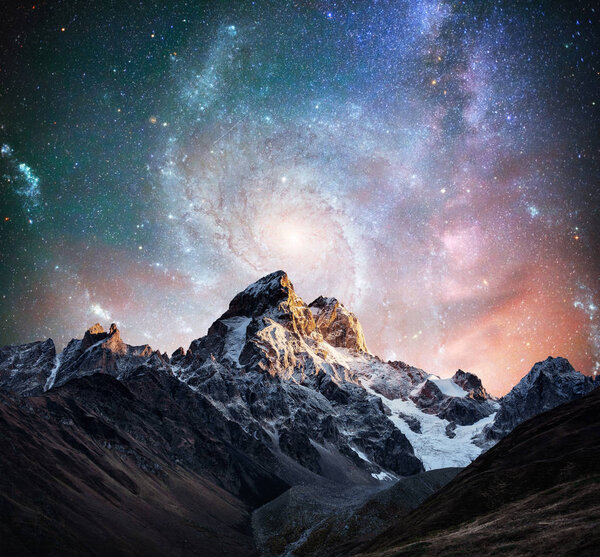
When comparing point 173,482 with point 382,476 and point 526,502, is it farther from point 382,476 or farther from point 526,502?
point 382,476

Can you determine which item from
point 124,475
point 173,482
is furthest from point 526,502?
point 173,482

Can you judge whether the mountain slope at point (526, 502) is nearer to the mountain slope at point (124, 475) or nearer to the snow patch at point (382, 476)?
the mountain slope at point (124, 475)

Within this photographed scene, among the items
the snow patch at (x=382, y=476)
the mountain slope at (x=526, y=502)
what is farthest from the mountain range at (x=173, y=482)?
the snow patch at (x=382, y=476)

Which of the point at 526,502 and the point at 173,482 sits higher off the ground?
the point at 173,482

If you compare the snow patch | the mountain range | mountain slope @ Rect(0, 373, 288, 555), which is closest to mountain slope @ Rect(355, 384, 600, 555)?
the mountain range

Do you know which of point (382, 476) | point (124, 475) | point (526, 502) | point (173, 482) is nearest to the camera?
point (526, 502)

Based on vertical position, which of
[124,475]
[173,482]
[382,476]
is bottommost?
[382,476]

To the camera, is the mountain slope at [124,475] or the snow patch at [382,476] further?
the snow patch at [382,476]

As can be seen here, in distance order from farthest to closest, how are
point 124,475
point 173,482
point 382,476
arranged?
point 382,476, point 173,482, point 124,475

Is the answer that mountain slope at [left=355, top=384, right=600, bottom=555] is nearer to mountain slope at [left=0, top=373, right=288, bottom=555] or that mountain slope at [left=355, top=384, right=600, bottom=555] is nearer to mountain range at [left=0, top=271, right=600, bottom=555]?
mountain range at [left=0, top=271, right=600, bottom=555]

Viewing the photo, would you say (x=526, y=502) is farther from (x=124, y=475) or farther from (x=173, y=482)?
(x=173, y=482)

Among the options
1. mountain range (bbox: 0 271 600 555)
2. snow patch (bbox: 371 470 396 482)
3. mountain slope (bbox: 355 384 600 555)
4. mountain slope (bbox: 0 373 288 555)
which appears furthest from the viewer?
snow patch (bbox: 371 470 396 482)

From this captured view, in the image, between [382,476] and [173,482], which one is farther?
[382,476]

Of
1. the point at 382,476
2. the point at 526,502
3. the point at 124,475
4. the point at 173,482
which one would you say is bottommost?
the point at 382,476
